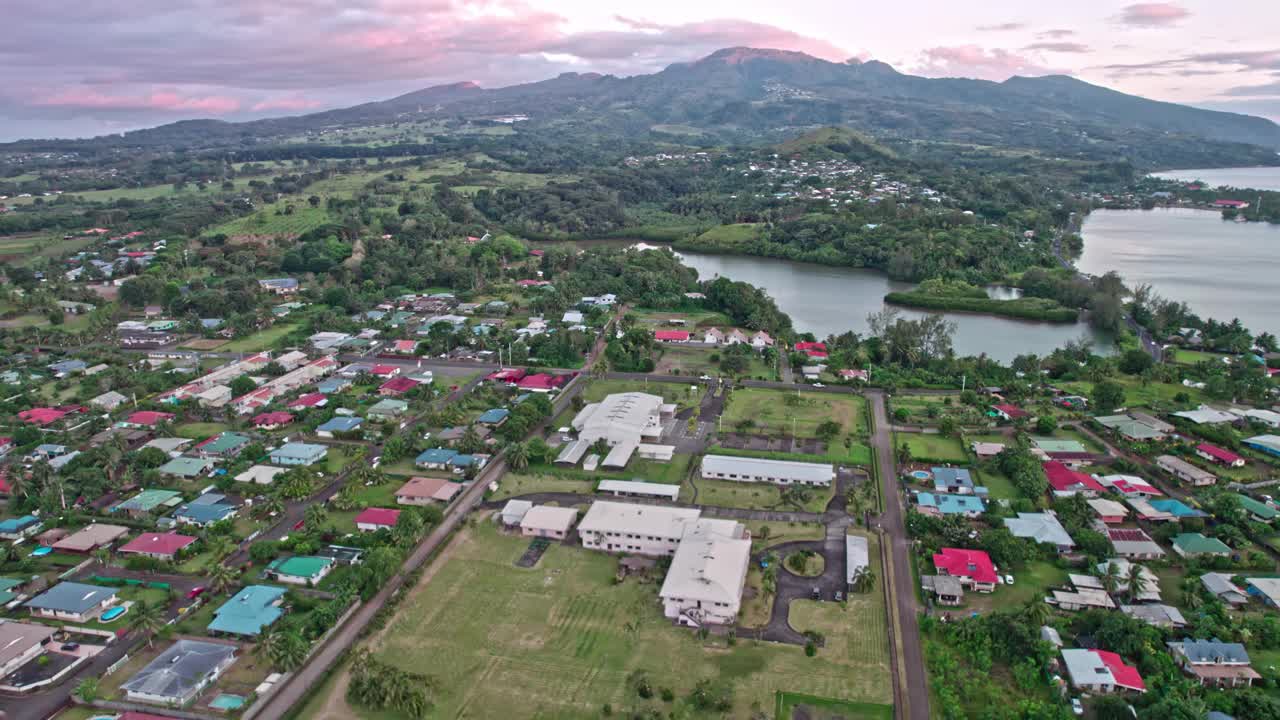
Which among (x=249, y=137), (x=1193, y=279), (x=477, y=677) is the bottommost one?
(x=477, y=677)

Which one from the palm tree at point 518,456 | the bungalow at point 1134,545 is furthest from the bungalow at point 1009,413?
the palm tree at point 518,456

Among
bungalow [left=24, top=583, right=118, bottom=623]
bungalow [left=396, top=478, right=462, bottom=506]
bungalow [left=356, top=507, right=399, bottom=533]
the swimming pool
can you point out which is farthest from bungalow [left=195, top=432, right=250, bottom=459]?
the swimming pool

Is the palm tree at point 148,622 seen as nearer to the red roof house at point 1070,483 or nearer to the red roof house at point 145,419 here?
the red roof house at point 145,419

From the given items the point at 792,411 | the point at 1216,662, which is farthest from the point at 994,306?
the point at 1216,662

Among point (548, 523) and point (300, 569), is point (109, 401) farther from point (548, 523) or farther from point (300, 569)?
point (548, 523)

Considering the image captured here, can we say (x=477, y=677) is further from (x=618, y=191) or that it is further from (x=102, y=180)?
(x=102, y=180)

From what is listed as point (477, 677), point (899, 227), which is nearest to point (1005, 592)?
point (477, 677)
